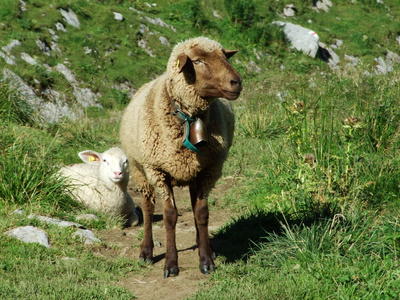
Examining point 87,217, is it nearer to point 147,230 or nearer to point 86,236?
point 86,236

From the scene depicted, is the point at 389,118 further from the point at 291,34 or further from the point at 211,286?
the point at 291,34

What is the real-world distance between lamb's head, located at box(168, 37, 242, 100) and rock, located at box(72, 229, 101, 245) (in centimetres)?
215

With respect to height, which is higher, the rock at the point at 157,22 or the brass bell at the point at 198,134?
the brass bell at the point at 198,134

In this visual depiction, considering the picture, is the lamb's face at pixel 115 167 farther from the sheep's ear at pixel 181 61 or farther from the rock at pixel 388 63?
the rock at pixel 388 63

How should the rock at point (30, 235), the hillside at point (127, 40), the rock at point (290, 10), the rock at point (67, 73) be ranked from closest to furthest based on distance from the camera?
the rock at point (30, 235) < the hillside at point (127, 40) < the rock at point (67, 73) < the rock at point (290, 10)

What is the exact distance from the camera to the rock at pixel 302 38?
758 inches

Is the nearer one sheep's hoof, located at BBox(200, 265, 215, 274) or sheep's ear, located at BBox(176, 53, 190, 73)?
sheep's ear, located at BBox(176, 53, 190, 73)

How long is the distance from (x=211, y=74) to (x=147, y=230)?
2071mm

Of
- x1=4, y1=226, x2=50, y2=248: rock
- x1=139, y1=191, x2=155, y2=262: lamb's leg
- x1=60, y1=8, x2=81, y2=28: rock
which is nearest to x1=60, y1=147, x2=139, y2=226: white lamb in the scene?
x1=139, y1=191, x2=155, y2=262: lamb's leg

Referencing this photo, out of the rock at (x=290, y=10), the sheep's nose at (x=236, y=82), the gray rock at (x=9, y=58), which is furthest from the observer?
the rock at (x=290, y=10)

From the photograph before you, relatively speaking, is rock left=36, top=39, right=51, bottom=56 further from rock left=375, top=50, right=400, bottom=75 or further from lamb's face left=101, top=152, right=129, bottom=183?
rock left=375, top=50, right=400, bottom=75

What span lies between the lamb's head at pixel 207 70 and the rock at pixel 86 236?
215 cm

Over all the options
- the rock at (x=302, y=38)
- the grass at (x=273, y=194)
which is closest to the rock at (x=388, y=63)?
the grass at (x=273, y=194)

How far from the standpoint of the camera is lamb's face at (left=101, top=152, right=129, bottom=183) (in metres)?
6.57
